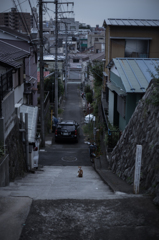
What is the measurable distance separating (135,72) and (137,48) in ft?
30.7

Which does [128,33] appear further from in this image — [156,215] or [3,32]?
[156,215]

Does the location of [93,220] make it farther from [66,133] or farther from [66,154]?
[66,133]

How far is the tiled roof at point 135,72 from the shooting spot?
12.9 metres

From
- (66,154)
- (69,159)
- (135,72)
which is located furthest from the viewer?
(66,154)

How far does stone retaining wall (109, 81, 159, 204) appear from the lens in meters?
7.10

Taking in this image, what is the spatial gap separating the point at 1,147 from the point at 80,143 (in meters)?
14.5

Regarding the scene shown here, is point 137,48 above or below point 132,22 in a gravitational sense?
below

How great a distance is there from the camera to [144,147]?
28.0ft

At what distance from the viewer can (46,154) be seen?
18609 millimetres

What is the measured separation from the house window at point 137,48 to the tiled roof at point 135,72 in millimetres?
6917

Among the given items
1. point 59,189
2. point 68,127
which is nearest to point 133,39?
point 68,127

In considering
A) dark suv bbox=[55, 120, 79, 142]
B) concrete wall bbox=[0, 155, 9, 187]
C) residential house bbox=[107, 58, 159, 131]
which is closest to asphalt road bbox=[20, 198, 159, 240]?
concrete wall bbox=[0, 155, 9, 187]

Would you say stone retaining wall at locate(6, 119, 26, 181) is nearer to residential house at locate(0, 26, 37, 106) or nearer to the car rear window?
the car rear window

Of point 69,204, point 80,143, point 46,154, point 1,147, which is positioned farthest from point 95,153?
point 69,204
